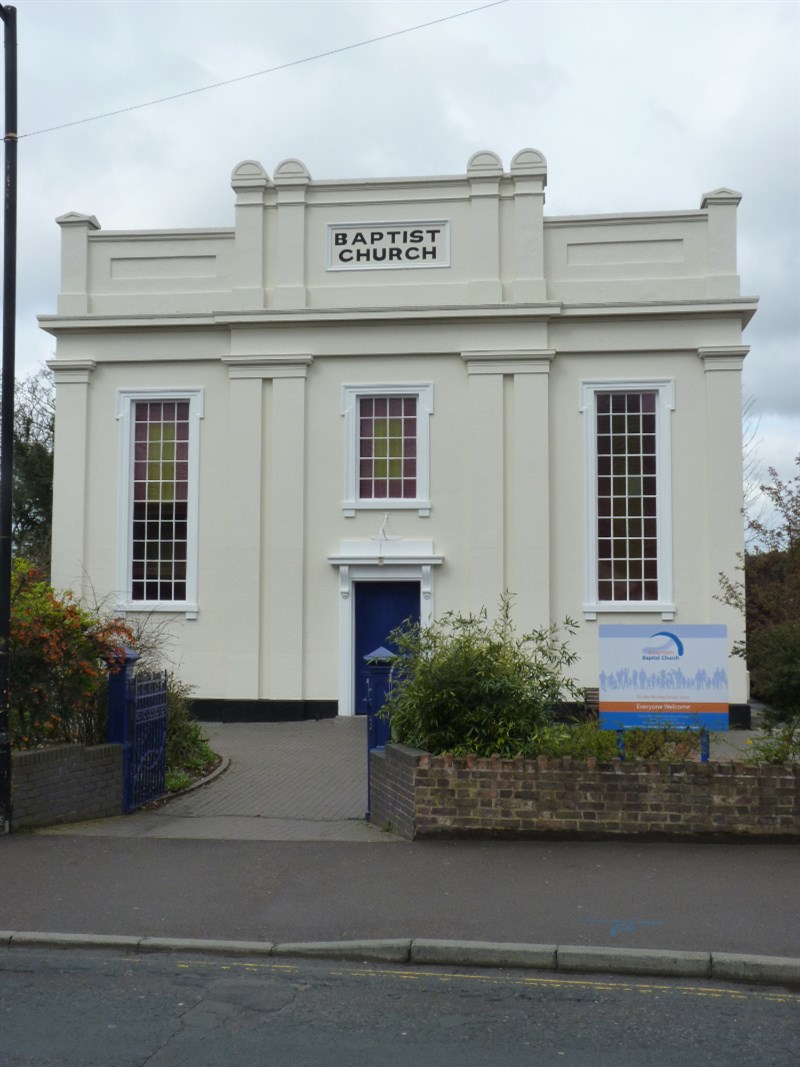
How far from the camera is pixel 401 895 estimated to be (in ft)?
26.6

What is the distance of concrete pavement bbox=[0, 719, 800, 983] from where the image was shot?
22.6ft

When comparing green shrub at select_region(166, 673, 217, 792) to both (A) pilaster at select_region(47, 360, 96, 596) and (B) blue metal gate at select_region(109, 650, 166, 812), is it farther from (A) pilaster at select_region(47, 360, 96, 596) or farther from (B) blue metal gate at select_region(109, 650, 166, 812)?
(A) pilaster at select_region(47, 360, 96, 596)

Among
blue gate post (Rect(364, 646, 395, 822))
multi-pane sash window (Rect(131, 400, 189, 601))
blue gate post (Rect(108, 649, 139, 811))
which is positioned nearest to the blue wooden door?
multi-pane sash window (Rect(131, 400, 189, 601))

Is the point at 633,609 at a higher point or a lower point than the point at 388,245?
lower

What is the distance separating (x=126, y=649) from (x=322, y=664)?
27.1ft

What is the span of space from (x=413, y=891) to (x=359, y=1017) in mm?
2413

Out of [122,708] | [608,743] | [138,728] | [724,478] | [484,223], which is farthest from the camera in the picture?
[484,223]

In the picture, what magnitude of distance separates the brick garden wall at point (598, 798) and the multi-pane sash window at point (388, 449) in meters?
10.5

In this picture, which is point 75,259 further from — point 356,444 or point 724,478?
point 724,478

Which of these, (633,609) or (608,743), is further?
(633,609)

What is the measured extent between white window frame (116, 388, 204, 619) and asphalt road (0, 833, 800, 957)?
33.1 feet

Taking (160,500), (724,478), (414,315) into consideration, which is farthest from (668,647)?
(160,500)

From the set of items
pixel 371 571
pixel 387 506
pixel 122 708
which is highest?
pixel 387 506

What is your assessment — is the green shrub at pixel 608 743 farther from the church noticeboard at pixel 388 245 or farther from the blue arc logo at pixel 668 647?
the church noticeboard at pixel 388 245
